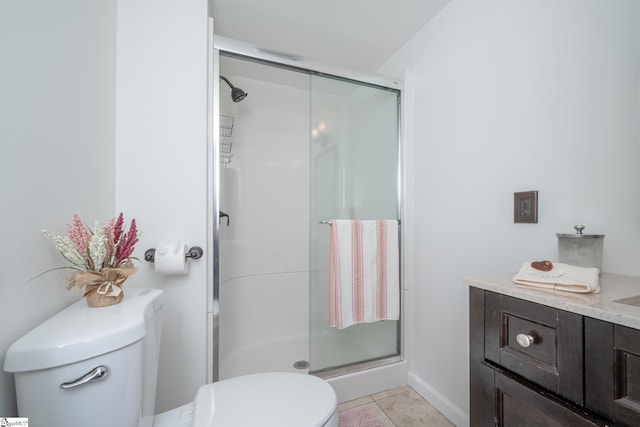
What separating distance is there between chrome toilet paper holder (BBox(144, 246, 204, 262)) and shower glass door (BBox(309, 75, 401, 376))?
614 mm

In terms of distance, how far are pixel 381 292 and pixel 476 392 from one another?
0.82 metres

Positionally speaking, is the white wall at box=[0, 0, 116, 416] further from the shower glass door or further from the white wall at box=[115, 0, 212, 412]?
the shower glass door

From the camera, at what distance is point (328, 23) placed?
155 cm

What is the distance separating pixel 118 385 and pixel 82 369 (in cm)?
9

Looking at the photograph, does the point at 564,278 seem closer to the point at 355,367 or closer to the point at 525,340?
the point at 525,340

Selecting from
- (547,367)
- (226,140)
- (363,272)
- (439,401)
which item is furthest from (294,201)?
(547,367)

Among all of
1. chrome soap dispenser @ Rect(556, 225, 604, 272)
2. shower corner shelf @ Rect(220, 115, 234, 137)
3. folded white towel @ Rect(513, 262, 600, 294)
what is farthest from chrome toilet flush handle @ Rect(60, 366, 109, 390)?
shower corner shelf @ Rect(220, 115, 234, 137)

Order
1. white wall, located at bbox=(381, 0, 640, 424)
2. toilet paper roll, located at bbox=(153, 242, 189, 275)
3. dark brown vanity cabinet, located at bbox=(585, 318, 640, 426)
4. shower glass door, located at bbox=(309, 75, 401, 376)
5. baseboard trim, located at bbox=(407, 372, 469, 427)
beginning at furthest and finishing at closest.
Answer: shower glass door, located at bbox=(309, 75, 401, 376)
baseboard trim, located at bbox=(407, 372, 469, 427)
toilet paper roll, located at bbox=(153, 242, 189, 275)
white wall, located at bbox=(381, 0, 640, 424)
dark brown vanity cabinet, located at bbox=(585, 318, 640, 426)

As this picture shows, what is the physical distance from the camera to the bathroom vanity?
488mm

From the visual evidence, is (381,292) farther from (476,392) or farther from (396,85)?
(396,85)

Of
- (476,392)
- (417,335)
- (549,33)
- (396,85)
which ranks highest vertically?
(396,85)

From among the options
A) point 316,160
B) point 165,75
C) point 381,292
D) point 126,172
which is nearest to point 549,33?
point 316,160

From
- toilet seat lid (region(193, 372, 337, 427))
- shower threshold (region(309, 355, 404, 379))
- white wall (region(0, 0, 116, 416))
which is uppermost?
white wall (region(0, 0, 116, 416))

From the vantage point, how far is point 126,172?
3.75 feet
